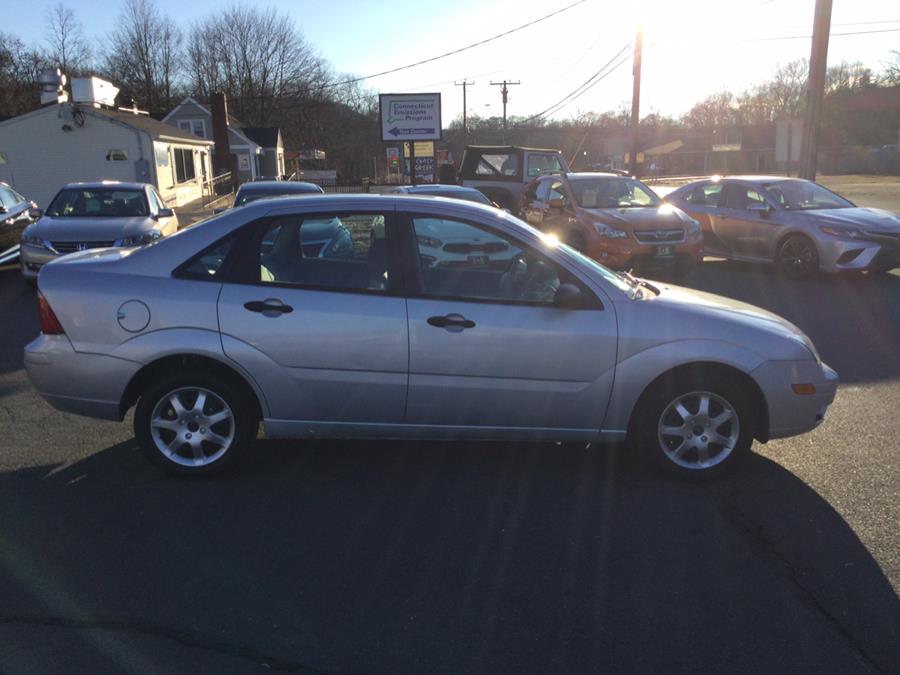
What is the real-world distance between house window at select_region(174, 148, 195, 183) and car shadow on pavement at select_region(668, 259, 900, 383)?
28617mm

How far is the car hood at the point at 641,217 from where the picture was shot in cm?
1216

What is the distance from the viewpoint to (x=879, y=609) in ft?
10.7

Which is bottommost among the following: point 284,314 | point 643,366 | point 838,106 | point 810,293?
point 810,293

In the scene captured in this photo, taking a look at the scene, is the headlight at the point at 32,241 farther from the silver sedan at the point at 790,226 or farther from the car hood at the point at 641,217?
the silver sedan at the point at 790,226

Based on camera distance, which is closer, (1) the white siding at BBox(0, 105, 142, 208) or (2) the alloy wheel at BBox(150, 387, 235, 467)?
(2) the alloy wheel at BBox(150, 387, 235, 467)

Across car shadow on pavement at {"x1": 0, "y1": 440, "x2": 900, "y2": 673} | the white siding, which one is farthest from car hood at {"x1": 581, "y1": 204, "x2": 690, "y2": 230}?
the white siding

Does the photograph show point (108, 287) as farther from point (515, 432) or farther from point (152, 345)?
point (515, 432)

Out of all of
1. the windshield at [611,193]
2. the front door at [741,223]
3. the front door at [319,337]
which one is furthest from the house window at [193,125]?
the front door at [319,337]

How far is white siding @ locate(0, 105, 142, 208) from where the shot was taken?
3122 cm

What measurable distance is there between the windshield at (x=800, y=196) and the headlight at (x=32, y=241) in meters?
11.2

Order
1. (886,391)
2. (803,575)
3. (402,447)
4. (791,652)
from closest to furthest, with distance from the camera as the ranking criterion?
(791,652)
(803,575)
(402,447)
(886,391)

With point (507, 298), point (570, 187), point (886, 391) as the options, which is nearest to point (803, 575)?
point (507, 298)

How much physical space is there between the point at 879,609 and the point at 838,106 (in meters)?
86.2

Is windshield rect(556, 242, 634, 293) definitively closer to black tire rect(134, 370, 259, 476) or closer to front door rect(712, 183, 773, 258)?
black tire rect(134, 370, 259, 476)
